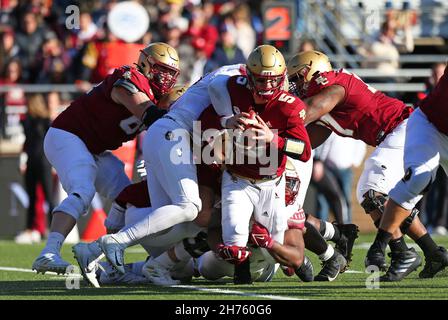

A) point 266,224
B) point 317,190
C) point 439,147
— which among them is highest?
point 439,147

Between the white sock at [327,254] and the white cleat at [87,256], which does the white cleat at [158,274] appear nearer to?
the white cleat at [87,256]

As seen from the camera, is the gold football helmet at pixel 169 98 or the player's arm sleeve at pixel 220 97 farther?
the gold football helmet at pixel 169 98

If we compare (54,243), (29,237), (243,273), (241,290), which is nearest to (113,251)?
(54,243)

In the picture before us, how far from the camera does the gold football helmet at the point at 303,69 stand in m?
7.93

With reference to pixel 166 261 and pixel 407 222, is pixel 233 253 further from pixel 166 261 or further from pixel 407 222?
pixel 407 222

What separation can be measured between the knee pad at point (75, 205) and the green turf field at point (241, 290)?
49 cm

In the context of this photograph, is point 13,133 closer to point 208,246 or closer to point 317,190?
point 317,190

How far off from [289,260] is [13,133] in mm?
7428

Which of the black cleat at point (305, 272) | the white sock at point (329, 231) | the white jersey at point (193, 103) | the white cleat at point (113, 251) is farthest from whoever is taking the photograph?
the white sock at point (329, 231)

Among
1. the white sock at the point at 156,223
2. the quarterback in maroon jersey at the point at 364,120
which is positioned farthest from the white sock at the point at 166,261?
the quarterback in maroon jersey at the point at 364,120

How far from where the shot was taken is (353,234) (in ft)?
26.2

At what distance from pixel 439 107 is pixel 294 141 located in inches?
40.9
